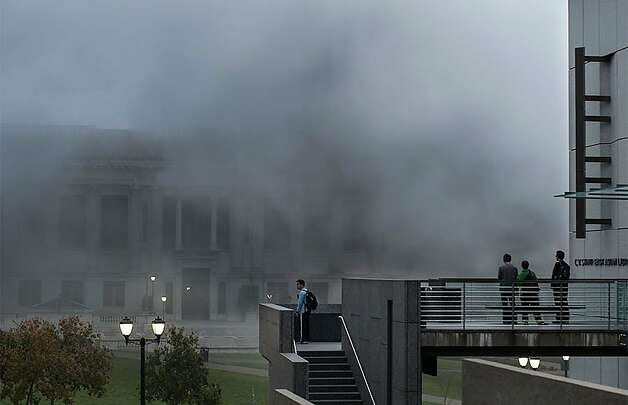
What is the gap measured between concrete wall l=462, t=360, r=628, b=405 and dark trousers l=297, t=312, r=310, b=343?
16.6 metres

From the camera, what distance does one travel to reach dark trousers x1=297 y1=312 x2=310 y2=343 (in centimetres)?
2760

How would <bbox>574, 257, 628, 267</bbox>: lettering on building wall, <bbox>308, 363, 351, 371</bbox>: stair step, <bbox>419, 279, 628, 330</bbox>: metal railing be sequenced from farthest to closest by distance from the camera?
<bbox>574, 257, 628, 267</bbox>: lettering on building wall, <bbox>308, 363, 351, 371</bbox>: stair step, <bbox>419, 279, 628, 330</bbox>: metal railing

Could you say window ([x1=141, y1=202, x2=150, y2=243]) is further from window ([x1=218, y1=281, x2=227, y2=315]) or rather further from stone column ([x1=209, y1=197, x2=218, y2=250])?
window ([x1=218, y1=281, x2=227, y2=315])

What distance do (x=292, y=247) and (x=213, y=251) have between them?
14.3 m

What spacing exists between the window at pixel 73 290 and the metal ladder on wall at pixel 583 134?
7953 centimetres

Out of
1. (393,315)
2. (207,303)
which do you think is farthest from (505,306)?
(207,303)

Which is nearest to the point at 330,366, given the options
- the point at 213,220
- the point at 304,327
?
the point at 304,327

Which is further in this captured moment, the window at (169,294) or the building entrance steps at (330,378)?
the window at (169,294)

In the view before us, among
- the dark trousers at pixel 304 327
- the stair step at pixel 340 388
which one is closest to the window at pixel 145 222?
the dark trousers at pixel 304 327

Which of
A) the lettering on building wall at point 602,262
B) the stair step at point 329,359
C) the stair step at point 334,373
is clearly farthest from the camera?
the lettering on building wall at point 602,262

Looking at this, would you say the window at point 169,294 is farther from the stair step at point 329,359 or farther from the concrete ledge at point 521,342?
the concrete ledge at point 521,342

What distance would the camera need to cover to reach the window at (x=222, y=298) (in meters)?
109

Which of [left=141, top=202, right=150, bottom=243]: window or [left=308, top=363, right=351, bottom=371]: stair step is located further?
[left=141, top=202, right=150, bottom=243]: window

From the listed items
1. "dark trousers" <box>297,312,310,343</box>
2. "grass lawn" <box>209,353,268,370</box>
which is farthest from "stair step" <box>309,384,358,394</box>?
"grass lawn" <box>209,353,268,370</box>
